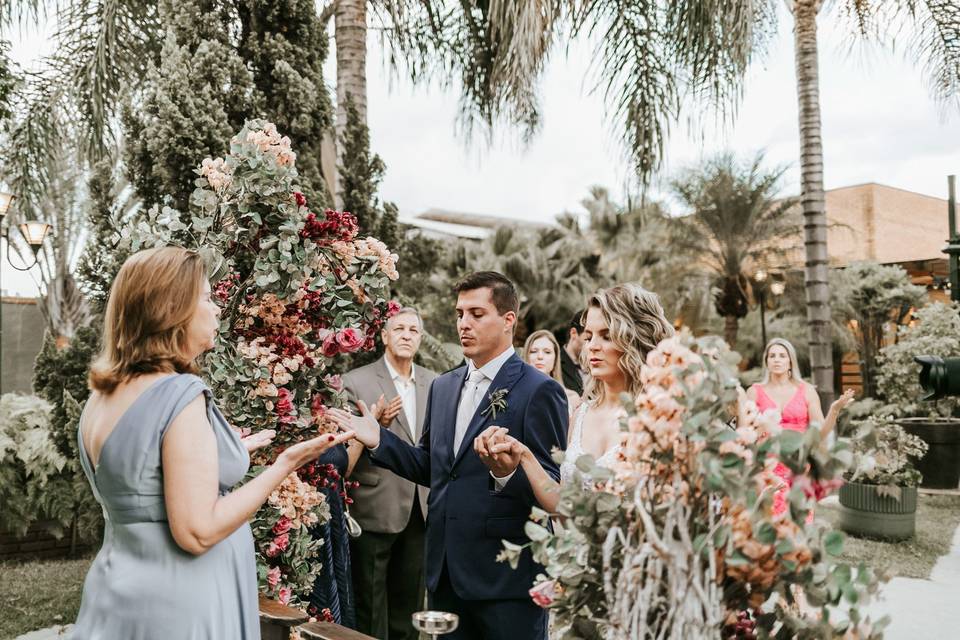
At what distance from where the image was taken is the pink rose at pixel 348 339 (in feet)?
10.2

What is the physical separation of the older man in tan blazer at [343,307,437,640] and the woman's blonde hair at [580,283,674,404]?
1746 mm

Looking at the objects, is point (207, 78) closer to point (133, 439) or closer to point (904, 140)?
point (133, 439)

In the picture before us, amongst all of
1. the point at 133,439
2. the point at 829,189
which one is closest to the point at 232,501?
the point at 133,439

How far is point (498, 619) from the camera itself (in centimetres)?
292

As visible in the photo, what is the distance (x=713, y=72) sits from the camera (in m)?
7.67

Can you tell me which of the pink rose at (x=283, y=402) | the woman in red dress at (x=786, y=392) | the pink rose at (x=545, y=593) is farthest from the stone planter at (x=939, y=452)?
the pink rose at (x=545, y=593)

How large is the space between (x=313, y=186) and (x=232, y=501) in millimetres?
4651

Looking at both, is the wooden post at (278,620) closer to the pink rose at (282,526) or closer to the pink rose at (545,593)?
the pink rose at (282,526)

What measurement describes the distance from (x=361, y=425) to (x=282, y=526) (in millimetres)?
543

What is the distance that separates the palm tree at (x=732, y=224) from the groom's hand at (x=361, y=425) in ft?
62.2

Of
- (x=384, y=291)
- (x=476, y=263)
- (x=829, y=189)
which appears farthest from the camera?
(x=829, y=189)

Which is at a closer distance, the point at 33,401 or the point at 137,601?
the point at 137,601

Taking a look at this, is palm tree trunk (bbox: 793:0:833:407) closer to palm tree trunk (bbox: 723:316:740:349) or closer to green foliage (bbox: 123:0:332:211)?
green foliage (bbox: 123:0:332:211)

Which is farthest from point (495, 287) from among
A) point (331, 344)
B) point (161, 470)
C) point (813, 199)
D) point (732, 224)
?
point (732, 224)
